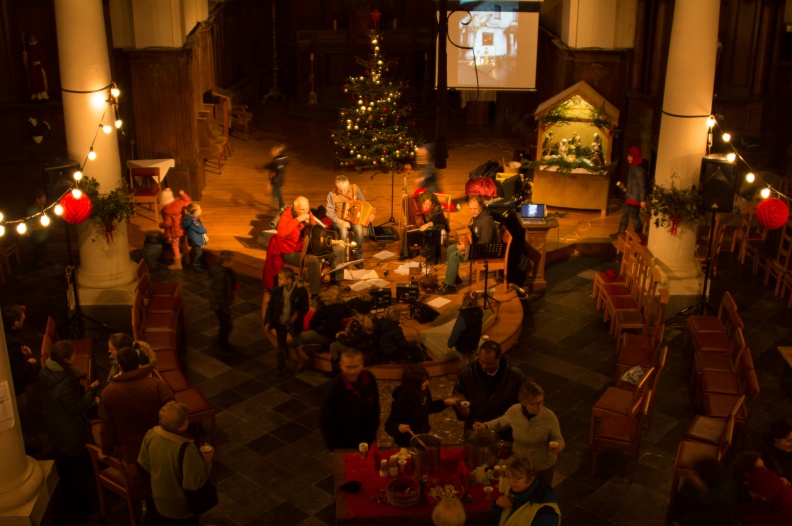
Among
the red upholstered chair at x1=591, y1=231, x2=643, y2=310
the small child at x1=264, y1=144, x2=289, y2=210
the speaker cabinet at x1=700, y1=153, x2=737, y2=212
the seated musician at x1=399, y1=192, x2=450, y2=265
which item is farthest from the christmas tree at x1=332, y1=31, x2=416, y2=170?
the speaker cabinet at x1=700, y1=153, x2=737, y2=212

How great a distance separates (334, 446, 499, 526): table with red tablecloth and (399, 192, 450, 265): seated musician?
18.1ft

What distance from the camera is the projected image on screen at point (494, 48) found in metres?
15.6

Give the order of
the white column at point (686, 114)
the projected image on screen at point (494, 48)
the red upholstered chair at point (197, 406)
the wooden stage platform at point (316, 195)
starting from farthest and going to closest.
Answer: the projected image on screen at point (494, 48) < the wooden stage platform at point (316, 195) < the white column at point (686, 114) < the red upholstered chair at point (197, 406)

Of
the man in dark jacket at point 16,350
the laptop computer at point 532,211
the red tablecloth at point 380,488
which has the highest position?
the laptop computer at point 532,211

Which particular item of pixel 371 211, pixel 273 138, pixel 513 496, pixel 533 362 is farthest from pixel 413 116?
pixel 513 496

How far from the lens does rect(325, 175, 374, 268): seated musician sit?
1234cm

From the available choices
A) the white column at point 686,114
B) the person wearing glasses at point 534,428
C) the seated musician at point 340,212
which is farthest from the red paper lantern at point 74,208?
the white column at point 686,114

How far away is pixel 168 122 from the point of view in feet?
48.4

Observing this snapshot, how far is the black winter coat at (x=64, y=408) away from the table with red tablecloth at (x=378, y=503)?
83.0 inches

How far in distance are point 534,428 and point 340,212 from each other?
624 cm

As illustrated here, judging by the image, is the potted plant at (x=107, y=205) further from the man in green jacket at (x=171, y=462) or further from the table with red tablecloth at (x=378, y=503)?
the table with red tablecloth at (x=378, y=503)

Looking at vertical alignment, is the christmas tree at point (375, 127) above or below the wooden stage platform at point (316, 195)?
above

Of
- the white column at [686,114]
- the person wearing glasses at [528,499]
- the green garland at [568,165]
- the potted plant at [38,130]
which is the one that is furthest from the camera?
the potted plant at [38,130]

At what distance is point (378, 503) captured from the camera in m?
6.50
